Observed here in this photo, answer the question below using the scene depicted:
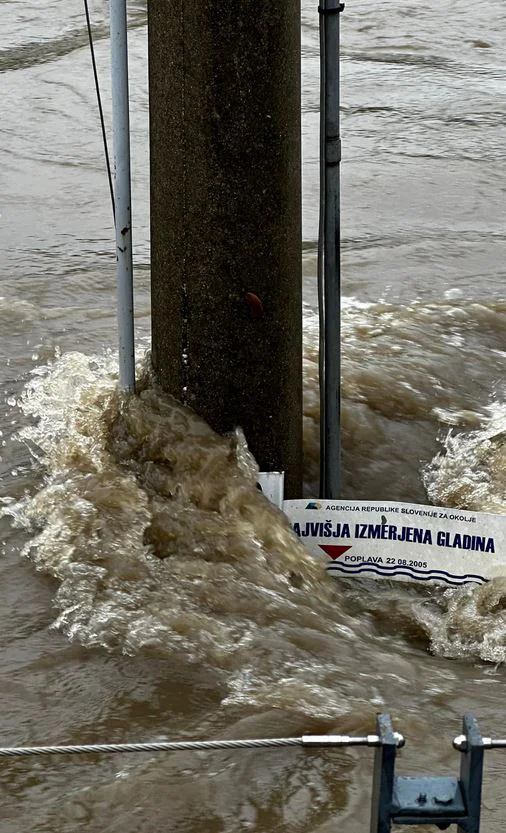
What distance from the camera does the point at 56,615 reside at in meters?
3.65

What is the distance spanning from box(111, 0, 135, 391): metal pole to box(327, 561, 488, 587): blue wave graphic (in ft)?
2.90

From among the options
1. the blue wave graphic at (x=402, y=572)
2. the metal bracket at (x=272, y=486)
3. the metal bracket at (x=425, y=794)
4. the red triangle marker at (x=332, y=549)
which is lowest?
the blue wave graphic at (x=402, y=572)

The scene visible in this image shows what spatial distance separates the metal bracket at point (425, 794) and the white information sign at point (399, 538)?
2.08 m

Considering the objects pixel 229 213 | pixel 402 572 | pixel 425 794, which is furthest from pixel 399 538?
pixel 425 794

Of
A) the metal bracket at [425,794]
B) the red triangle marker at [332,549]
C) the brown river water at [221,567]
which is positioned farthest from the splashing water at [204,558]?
the metal bracket at [425,794]

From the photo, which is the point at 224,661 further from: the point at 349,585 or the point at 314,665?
the point at 349,585

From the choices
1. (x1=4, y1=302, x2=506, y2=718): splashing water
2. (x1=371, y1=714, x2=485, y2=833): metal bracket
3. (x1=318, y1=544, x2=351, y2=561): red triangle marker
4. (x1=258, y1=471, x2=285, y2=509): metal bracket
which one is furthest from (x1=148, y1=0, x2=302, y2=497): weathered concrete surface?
(x1=371, y1=714, x2=485, y2=833): metal bracket

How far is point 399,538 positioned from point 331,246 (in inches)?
36.7

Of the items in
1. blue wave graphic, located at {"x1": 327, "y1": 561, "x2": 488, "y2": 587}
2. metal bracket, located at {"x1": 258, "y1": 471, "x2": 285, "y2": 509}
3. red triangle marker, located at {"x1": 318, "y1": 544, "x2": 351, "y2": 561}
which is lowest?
blue wave graphic, located at {"x1": 327, "y1": 561, "x2": 488, "y2": 587}

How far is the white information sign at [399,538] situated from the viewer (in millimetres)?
3988

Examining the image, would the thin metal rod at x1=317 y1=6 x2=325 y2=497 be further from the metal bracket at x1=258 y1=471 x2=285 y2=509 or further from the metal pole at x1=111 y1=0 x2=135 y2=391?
the metal pole at x1=111 y1=0 x2=135 y2=391

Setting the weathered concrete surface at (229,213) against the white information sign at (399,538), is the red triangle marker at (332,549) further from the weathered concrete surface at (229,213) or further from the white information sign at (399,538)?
the weathered concrete surface at (229,213)

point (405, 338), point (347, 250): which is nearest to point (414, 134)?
point (347, 250)

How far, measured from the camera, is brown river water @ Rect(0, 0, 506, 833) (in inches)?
117
